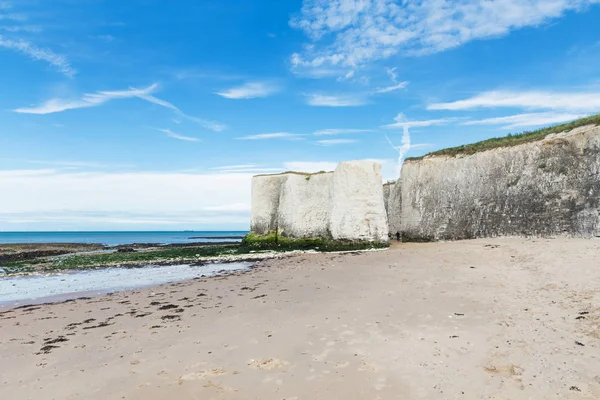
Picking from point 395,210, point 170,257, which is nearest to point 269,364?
point 170,257

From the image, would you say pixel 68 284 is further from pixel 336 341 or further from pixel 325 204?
pixel 325 204

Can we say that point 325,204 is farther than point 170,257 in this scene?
Yes

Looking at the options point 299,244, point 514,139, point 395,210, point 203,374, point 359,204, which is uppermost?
point 514,139

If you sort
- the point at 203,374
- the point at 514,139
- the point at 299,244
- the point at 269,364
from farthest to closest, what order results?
the point at 299,244 < the point at 514,139 < the point at 269,364 < the point at 203,374

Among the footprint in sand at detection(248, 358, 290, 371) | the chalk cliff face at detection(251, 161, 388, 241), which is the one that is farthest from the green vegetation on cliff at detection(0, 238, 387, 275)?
the footprint in sand at detection(248, 358, 290, 371)

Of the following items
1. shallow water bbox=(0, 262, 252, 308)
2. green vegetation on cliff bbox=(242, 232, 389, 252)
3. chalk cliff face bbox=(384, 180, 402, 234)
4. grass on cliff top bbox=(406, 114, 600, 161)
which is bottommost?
shallow water bbox=(0, 262, 252, 308)

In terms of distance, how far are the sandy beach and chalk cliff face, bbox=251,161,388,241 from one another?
12.1 meters

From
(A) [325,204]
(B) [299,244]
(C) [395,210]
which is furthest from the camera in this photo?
(B) [299,244]

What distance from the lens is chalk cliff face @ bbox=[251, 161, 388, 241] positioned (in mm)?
22625

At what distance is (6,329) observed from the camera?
804 cm

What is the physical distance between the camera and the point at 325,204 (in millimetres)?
26547

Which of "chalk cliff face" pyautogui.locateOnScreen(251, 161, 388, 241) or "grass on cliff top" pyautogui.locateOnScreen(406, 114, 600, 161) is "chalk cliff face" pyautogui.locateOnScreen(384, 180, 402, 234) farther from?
"chalk cliff face" pyautogui.locateOnScreen(251, 161, 388, 241)

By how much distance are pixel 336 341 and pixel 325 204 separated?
820 inches

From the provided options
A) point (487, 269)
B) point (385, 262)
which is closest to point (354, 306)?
point (487, 269)
